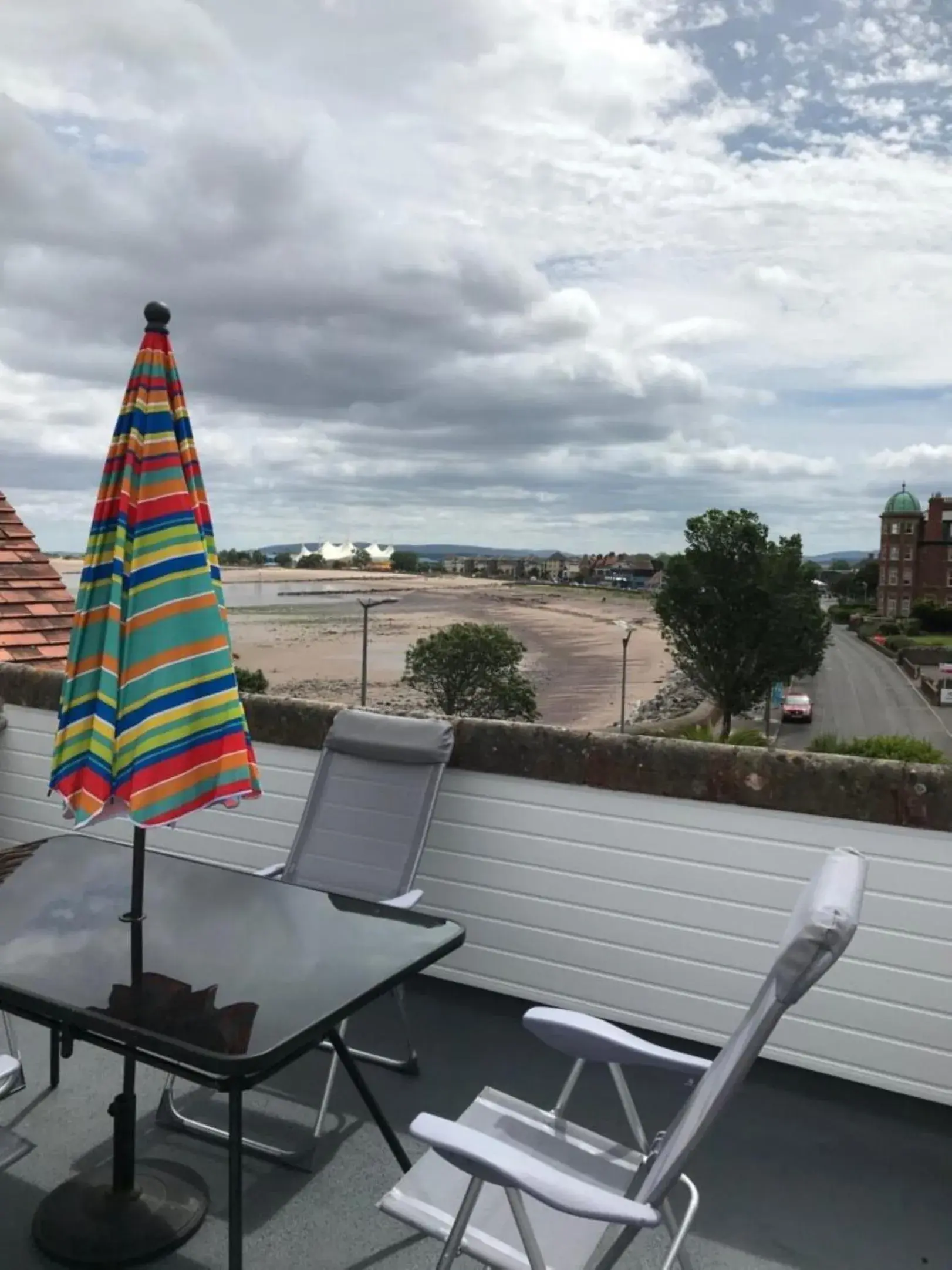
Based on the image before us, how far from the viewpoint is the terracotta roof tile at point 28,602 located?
5.40 metres

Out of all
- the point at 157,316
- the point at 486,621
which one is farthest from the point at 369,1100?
the point at 486,621

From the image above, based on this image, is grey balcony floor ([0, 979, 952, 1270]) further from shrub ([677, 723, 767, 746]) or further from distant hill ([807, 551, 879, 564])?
distant hill ([807, 551, 879, 564])

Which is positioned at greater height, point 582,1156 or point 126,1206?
point 582,1156

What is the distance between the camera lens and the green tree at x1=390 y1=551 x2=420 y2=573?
4738 cm

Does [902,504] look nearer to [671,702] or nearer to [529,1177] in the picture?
[671,702]

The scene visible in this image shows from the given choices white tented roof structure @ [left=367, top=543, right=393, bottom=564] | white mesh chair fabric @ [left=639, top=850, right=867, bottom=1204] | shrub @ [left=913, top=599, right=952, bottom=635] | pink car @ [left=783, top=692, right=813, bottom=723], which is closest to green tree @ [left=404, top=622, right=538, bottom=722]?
white tented roof structure @ [left=367, top=543, right=393, bottom=564]

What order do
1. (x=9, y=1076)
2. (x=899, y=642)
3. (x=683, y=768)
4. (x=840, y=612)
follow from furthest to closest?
(x=840, y=612) < (x=899, y=642) < (x=683, y=768) < (x=9, y=1076)

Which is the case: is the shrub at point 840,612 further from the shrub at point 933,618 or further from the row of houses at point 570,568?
the row of houses at point 570,568

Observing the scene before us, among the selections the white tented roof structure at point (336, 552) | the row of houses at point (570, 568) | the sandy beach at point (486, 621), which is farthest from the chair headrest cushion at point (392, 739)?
the sandy beach at point (486, 621)

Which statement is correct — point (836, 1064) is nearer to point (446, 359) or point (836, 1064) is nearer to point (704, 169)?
point (704, 169)

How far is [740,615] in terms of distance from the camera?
210ft

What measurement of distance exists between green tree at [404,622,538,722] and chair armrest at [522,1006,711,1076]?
2362 inches

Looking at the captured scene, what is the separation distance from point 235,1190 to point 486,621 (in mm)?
73445

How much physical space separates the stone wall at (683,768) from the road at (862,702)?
192ft
